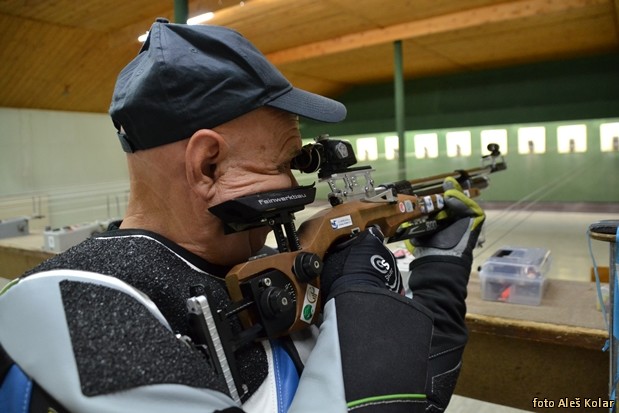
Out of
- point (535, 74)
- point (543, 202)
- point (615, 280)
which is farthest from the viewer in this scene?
point (535, 74)

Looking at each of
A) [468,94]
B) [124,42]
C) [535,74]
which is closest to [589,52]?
[535,74]

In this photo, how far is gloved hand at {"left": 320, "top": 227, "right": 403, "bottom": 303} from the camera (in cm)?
75

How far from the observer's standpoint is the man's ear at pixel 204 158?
23.8 inches

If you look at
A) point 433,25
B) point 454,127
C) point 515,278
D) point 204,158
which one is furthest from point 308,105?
point 454,127

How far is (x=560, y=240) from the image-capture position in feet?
12.3

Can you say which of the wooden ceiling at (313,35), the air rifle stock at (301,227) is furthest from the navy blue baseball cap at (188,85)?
the wooden ceiling at (313,35)

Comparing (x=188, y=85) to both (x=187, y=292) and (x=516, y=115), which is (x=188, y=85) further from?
(x=516, y=115)

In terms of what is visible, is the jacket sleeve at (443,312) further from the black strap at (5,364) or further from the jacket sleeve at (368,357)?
the black strap at (5,364)

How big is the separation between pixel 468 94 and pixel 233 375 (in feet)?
20.6

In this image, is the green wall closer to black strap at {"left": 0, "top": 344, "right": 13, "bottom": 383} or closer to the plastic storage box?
the plastic storage box

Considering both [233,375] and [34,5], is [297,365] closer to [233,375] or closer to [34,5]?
[233,375]

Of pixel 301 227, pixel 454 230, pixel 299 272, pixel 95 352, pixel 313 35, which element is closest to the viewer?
pixel 95 352

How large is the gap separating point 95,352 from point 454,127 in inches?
249

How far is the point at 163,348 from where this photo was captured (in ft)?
1.55
